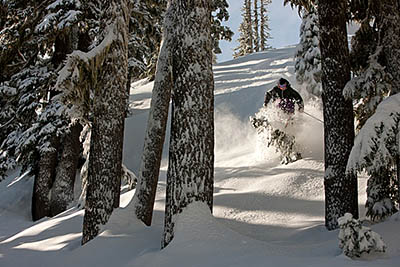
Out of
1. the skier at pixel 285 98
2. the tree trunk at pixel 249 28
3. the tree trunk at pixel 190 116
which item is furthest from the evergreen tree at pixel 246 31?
the tree trunk at pixel 190 116

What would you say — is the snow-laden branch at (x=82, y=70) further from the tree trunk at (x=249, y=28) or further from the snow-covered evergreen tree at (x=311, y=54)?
the tree trunk at (x=249, y=28)

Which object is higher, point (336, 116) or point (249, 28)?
point (249, 28)

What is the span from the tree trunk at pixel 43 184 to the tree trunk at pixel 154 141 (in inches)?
264

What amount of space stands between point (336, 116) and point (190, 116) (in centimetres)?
287

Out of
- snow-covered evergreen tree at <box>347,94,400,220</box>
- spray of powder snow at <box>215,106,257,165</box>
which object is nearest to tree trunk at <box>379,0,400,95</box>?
snow-covered evergreen tree at <box>347,94,400,220</box>

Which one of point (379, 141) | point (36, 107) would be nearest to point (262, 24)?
Answer: point (36, 107)

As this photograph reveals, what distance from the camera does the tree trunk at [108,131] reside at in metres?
6.99

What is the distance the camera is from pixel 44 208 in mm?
13367

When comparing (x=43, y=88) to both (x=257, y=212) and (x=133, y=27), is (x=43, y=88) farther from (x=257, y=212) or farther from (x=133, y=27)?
(x=257, y=212)

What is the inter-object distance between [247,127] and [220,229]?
1362 cm

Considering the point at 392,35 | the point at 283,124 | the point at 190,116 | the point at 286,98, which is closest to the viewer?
the point at 190,116

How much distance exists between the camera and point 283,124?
489 inches

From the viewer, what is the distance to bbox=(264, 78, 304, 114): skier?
12.5 m

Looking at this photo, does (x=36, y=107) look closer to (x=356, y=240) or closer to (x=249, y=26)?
(x=356, y=240)
